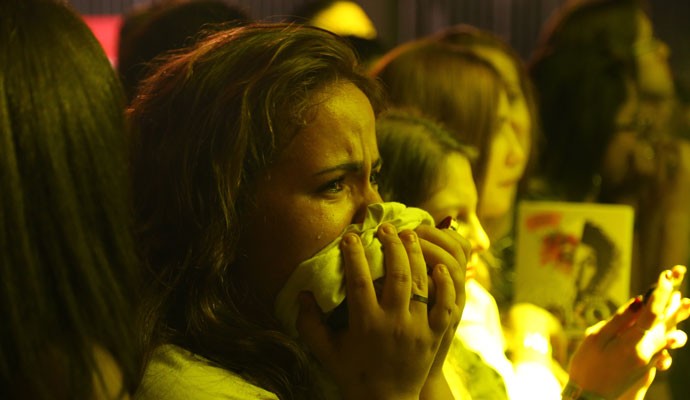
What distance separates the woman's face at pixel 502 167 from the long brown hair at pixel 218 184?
2.86 ft

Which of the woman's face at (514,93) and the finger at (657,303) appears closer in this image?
the finger at (657,303)

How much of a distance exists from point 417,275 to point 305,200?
18 centimetres

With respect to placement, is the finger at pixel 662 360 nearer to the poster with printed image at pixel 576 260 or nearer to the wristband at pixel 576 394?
the wristband at pixel 576 394

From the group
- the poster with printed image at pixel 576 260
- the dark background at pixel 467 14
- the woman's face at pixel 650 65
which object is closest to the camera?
the poster with printed image at pixel 576 260

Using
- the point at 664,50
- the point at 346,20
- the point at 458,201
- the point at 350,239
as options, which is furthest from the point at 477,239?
the point at 664,50

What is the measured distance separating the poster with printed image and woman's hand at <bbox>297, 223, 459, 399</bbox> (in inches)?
29.9

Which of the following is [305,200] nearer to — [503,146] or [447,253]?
[447,253]

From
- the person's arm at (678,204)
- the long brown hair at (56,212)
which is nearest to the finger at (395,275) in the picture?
the long brown hair at (56,212)

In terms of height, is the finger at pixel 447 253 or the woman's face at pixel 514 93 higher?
the finger at pixel 447 253

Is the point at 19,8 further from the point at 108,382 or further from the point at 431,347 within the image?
the point at 431,347

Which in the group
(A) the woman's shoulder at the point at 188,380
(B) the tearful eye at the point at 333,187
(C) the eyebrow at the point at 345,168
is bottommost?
(A) the woman's shoulder at the point at 188,380

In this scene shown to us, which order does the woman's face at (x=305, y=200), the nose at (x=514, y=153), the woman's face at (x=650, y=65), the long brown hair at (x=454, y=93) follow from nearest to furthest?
the woman's face at (x=305, y=200), the long brown hair at (x=454, y=93), the nose at (x=514, y=153), the woman's face at (x=650, y=65)

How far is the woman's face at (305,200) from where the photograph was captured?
4.08ft

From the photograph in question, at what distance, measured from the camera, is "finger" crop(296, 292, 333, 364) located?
1190 mm
